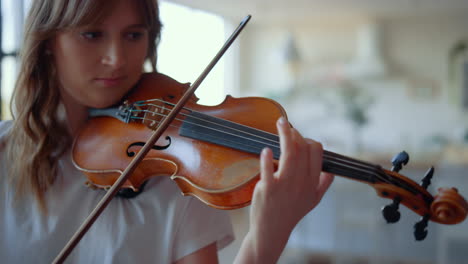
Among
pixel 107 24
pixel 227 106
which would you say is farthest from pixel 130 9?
pixel 227 106

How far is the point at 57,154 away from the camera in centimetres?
95

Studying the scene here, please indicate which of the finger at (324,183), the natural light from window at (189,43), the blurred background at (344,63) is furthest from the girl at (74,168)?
the blurred background at (344,63)

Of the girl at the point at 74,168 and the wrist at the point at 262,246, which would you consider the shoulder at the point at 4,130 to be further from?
the wrist at the point at 262,246

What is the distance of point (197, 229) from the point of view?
34.8 inches

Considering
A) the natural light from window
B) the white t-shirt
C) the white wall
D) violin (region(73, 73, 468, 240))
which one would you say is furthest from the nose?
the white wall

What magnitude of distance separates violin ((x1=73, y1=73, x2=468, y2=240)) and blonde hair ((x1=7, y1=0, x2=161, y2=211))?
67 millimetres

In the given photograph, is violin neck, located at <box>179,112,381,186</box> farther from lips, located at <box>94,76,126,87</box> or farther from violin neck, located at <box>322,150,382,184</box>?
lips, located at <box>94,76,126,87</box>

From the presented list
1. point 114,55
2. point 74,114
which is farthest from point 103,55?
point 74,114

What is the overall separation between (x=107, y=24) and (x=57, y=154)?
1.01ft

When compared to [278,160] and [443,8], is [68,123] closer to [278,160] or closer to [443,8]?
[278,160]

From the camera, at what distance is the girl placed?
837 millimetres

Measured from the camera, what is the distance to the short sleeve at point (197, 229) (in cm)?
88

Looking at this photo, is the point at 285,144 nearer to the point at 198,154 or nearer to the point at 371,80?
the point at 198,154

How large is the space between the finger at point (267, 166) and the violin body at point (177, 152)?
0.05 m
